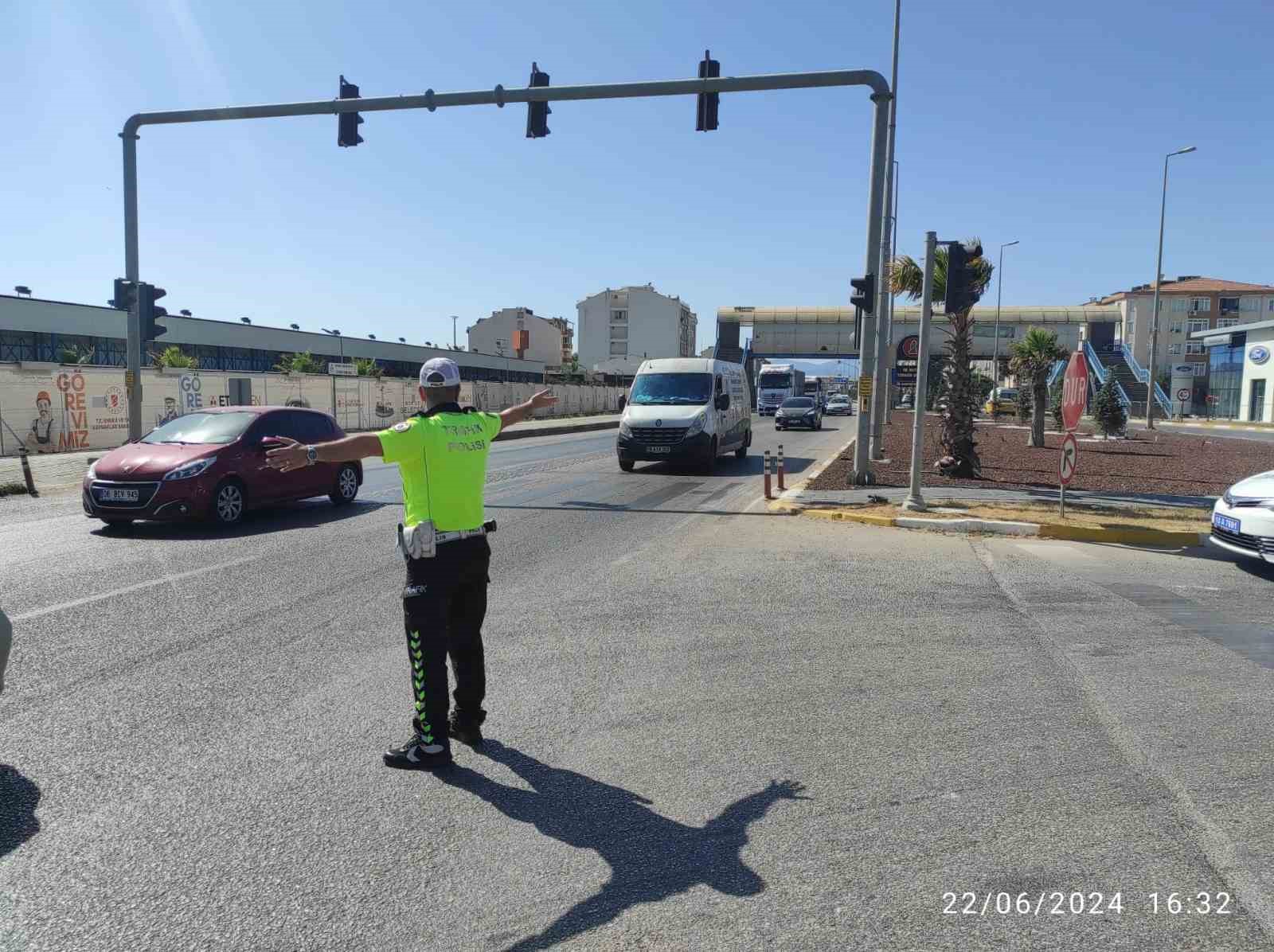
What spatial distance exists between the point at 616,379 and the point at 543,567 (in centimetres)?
8573

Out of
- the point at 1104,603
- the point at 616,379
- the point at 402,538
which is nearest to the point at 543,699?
the point at 402,538

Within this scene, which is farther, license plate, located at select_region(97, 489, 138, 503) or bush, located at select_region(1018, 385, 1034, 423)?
bush, located at select_region(1018, 385, 1034, 423)

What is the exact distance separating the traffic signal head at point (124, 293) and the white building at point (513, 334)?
9610 cm

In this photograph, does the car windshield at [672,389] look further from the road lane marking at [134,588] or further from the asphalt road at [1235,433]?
the asphalt road at [1235,433]

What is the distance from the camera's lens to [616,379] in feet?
309

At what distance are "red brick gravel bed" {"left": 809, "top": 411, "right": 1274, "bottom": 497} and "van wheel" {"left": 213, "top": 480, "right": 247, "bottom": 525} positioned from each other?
29.5 ft

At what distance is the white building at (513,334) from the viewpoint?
4624 inches

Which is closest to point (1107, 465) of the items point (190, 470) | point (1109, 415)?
point (1109, 415)

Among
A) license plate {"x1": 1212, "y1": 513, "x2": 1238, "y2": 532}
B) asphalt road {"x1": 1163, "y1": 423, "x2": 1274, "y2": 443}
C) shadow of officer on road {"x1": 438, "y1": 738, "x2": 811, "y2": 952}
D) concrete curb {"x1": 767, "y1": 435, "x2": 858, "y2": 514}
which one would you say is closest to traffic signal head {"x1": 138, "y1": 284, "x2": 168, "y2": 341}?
concrete curb {"x1": 767, "y1": 435, "x2": 858, "y2": 514}

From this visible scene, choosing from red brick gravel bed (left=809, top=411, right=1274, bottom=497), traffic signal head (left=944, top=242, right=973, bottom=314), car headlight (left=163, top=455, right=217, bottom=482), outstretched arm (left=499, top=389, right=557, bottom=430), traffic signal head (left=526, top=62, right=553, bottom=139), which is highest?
traffic signal head (left=526, top=62, right=553, bottom=139)

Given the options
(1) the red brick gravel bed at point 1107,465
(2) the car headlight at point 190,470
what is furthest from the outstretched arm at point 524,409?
(1) the red brick gravel bed at point 1107,465

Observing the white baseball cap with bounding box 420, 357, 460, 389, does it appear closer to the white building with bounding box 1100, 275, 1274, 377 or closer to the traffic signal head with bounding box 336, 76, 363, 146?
the traffic signal head with bounding box 336, 76, 363, 146

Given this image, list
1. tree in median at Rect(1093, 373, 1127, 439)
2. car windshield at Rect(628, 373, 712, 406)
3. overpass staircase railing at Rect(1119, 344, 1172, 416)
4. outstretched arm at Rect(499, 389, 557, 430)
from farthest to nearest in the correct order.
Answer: overpass staircase railing at Rect(1119, 344, 1172, 416) → tree in median at Rect(1093, 373, 1127, 439) → car windshield at Rect(628, 373, 712, 406) → outstretched arm at Rect(499, 389, 557, 430)

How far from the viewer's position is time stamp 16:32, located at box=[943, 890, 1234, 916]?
3045 millimetres
